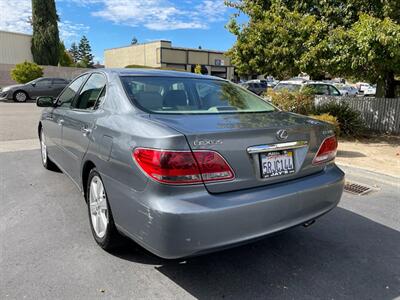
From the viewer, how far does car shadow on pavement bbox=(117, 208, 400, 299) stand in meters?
2.65

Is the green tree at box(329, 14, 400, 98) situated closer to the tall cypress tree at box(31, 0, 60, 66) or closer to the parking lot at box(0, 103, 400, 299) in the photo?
the parking lot at box(0, 103, 400, 299)

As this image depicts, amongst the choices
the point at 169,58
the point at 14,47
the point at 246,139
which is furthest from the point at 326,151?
the point at 169,58

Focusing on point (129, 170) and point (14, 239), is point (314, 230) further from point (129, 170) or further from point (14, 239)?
point (14, 239)

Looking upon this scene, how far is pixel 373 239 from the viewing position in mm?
3570

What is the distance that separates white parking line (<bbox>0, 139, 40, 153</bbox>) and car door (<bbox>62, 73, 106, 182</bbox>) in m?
3.93

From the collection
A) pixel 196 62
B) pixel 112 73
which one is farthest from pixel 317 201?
pixel 196 62

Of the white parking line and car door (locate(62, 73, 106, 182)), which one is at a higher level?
car door (locate(62, 73, 106, 182))

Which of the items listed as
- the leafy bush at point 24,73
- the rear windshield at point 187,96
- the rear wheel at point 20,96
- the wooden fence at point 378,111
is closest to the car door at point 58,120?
the rear windshield at point 187,96

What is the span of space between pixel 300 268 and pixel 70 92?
3354 millimetres

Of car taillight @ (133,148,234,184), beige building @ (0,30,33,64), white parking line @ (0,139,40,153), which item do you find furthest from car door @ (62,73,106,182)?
beige building @ (0,30,33,64)

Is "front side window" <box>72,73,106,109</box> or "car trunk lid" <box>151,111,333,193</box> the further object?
"front side window" <box>72,73,106,109</box>

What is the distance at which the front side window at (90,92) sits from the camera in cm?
355

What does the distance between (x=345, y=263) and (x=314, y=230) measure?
66 cm

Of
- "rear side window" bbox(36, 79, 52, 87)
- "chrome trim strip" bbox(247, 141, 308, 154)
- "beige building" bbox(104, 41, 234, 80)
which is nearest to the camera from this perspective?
"chrome trim strip" bbox(247, 141, 308, 154)
